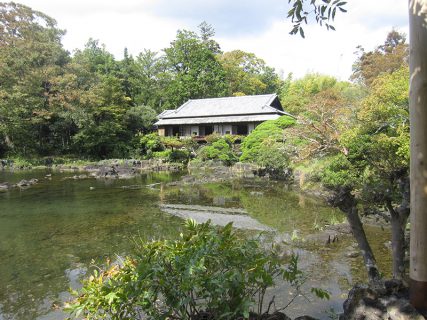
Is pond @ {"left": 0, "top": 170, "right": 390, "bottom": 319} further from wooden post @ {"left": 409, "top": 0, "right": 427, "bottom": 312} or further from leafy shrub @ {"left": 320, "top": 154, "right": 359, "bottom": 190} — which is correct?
wooden post @ {"left": 409, "top": 0, "right": 427, "bottom": 312}

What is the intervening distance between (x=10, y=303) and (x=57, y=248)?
3244 mm

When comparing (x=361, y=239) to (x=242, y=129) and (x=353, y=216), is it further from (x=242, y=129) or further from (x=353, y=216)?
(x=242, y=129)

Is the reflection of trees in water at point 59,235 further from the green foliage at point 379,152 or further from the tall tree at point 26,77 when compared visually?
the tall tree at point 26,77

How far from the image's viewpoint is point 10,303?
6.40 m

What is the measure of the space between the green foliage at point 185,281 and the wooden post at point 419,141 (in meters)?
1.12

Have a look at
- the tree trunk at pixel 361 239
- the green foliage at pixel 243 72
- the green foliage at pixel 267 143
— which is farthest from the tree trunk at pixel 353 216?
the green foliage at pixel 243 72

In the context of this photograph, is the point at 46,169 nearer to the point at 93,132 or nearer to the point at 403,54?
the point at 93,132

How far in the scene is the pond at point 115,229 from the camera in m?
6.77

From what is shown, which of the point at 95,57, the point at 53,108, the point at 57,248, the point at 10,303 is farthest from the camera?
the point at 95,57

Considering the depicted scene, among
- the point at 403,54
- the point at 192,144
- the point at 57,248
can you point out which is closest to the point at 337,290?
the point at 57,248

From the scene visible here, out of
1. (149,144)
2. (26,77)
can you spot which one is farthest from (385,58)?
(26,77)

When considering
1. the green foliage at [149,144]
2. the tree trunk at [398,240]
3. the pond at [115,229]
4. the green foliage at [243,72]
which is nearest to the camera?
the tree trunk at [398,240]

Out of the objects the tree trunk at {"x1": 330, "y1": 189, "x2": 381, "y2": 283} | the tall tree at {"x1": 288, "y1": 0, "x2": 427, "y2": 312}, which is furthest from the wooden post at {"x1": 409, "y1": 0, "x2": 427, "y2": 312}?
the tree trunk at {"x1": 330, "y1": 189, "x2": 381, "y2": 283}

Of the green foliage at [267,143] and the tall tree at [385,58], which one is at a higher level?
the tall tree at [385,58]
